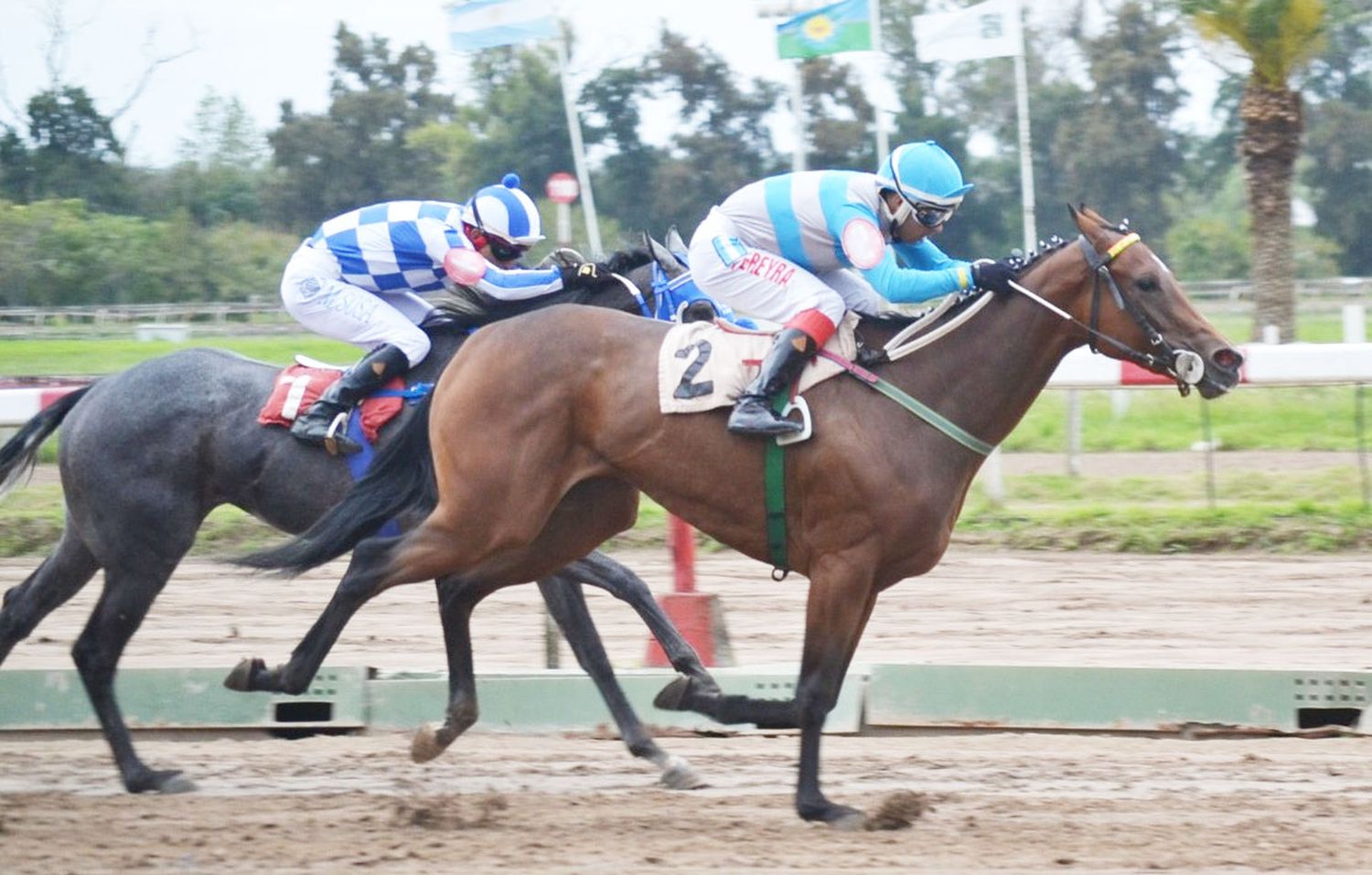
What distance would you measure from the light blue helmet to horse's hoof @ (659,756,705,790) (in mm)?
1934

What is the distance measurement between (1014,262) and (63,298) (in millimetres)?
16468

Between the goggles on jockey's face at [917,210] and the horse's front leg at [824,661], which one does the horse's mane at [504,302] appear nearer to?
the goggles on jockey's face at [917,210]

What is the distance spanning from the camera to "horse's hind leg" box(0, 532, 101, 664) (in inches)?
245

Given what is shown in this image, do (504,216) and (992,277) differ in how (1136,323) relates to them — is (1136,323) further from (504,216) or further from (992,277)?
(504,216)

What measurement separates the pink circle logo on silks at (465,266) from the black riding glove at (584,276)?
30cm

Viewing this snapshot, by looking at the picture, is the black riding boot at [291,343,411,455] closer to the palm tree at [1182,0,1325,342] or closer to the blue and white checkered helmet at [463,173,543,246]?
the blue and white checkered helmet at [463,173,543,246]

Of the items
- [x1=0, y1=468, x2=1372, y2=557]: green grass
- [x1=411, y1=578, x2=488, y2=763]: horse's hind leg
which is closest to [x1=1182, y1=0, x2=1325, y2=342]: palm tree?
[x1=0, y1=468, x2=1372, y2=557]: green grass

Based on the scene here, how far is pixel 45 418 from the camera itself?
6.48m

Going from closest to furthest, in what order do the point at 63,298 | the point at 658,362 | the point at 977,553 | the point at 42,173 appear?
the point at 658,362, the point at 977,553, the point at 63,298, the point at 42,173

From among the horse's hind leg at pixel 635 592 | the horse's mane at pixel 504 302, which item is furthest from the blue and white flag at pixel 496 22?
the horse's hind leg at pixel 635 592

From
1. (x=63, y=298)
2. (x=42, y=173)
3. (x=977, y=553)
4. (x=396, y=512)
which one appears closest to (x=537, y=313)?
(x=396, y=512)

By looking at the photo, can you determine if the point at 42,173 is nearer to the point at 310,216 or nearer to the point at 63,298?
the point at 63,298

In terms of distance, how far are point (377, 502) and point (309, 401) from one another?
578mm

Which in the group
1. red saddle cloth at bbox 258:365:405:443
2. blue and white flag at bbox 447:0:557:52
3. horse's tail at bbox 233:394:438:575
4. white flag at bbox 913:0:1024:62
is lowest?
horse's tail at bbox 233:394:438:575
